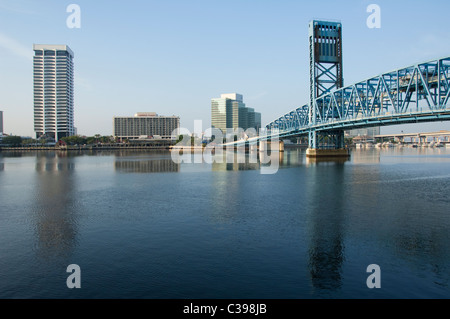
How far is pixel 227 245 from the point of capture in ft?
61.8

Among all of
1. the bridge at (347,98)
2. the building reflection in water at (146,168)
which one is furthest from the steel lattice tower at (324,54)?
the building reflection in water at (146,168)

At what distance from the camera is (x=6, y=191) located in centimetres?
4003

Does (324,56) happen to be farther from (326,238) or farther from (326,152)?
(326,238)

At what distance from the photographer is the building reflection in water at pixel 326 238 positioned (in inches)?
579

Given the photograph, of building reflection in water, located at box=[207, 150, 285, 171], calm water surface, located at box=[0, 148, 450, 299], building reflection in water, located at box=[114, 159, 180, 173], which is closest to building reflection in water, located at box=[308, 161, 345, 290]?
calm water surface, located at box=[0, 148, 450, 299]

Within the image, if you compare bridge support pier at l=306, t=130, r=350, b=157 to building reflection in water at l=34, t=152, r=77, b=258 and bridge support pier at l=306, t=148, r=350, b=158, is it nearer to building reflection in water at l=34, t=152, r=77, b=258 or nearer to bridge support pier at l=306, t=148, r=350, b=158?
bridge support pier at l=306, t=148, r=350, b=158

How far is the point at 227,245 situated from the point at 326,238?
5.76 meters

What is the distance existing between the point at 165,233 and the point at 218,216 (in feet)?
18.4

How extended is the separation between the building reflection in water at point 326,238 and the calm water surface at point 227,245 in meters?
0.08

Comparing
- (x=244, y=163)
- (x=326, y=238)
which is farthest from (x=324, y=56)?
(x=326, y=238)

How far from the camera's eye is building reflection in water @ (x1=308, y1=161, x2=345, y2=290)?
14.7 m

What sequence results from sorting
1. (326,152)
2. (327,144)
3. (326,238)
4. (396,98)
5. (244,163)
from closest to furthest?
(326,238) < (396,98) < (244,163) < (326,152) < (327,144)

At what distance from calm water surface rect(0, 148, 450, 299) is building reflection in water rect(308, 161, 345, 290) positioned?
0.26ft
